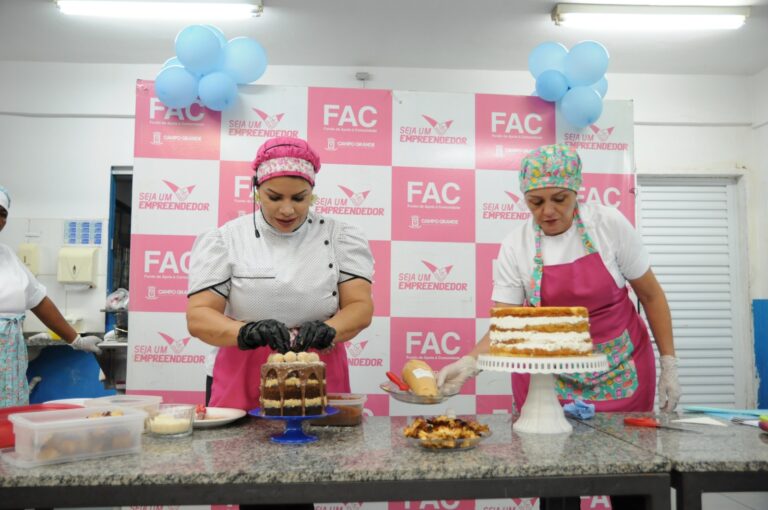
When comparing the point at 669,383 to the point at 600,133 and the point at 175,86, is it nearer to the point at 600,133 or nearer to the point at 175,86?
the point at 600,133

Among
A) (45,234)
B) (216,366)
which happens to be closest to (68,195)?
(45,234)

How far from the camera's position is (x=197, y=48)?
3.33m

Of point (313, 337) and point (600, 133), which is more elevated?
point (600, 133)

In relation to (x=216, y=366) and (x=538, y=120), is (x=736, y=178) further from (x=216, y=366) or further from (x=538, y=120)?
(x=216, y=366)

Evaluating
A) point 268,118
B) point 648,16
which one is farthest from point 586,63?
point 268,118

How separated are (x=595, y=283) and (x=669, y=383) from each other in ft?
1.54

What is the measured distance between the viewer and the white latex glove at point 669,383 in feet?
7.39

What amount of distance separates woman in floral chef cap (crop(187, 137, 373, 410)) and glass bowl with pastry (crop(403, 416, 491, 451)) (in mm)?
536

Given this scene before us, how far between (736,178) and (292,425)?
549cm

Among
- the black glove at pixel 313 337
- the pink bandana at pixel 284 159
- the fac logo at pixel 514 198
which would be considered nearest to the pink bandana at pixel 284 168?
the pink bandana at pixel 284 159

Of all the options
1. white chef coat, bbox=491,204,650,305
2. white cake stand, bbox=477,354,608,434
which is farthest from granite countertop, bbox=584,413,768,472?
white chef coat, bbox=491,204,650,305

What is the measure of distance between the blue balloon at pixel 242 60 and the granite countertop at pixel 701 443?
2631 mm

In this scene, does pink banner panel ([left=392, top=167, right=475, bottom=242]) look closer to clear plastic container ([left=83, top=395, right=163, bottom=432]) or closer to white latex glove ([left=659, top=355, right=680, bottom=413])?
white latex glove ([left=659, top=355, right=680, bottom=413])

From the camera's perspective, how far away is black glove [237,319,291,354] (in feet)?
5.74
